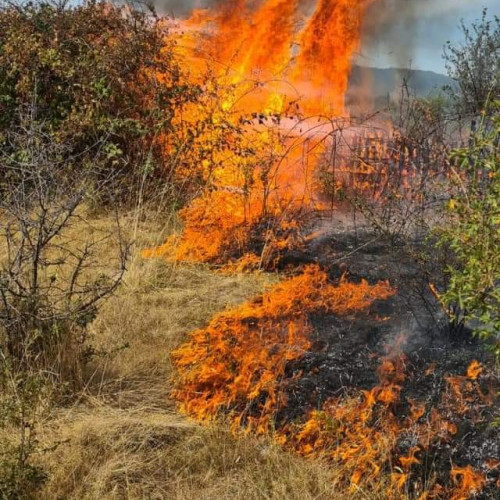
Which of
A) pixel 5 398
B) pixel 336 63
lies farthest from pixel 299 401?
pixel 336 63

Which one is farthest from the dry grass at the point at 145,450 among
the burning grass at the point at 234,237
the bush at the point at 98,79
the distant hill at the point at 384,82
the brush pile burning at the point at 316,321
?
the distant hill at the point at 384,82

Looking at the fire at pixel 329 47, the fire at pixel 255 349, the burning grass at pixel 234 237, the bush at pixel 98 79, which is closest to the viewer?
the fire at pixel 255 349

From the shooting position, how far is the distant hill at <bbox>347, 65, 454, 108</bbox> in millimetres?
10648

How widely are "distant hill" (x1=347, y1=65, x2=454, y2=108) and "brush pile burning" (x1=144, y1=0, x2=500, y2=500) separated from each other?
1639mm

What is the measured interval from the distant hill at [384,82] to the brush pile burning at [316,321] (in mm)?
1639

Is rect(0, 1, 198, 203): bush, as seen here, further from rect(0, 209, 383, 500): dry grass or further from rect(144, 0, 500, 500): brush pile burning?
rect(0, 209, 383, 500): dry grass

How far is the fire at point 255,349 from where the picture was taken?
12.0 ft

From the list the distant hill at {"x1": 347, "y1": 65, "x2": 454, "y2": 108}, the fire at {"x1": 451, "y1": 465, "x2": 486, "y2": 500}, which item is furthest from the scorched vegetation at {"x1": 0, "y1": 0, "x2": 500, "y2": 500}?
the distant hill at {"x1": 347, "y1": 65, "x2": 454, "y2": 108}

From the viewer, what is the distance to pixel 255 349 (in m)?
4.09

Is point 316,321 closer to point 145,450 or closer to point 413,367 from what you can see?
point 413,367

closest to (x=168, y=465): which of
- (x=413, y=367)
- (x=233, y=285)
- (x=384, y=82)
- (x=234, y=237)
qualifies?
(x=413, y=367)

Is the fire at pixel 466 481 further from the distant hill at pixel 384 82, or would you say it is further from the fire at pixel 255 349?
the distant hill at pixel 384 82

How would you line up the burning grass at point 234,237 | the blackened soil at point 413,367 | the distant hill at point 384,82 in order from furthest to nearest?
the distant hill at point 384,82 < the burning grass at point 234,237 < the blackened soil at point 413,367

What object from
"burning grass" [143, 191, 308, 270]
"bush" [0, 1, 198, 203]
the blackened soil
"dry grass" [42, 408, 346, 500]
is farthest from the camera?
"bush" [0, 1, 198, 203]
